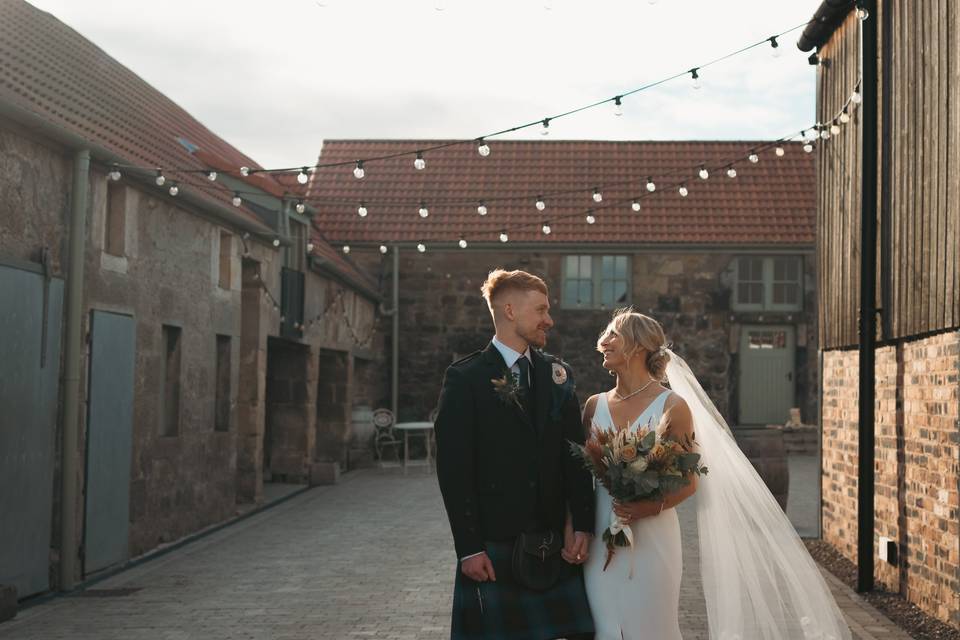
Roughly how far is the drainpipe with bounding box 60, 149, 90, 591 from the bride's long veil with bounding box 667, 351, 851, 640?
244 inches

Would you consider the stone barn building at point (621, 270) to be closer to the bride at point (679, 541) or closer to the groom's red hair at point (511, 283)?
the bride at point (679, 541)

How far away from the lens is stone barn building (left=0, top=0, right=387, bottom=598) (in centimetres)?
964

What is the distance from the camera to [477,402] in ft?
15.4

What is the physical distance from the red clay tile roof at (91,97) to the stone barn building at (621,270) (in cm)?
864

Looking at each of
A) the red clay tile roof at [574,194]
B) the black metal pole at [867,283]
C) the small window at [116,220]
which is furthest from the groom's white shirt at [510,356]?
the red clay tile roof at [574,194]

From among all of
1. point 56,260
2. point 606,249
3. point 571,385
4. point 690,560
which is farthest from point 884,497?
point 606,249

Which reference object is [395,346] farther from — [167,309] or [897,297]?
[897,297]

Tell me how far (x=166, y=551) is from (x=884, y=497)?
677cm

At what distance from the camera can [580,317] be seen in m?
27.0

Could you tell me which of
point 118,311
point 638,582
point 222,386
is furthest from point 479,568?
point 222,386

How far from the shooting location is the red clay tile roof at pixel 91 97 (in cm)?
1133

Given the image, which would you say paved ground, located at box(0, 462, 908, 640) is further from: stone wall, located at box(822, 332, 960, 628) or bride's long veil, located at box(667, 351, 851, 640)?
bride's long veil, located at box(667, 351, 851, 640)

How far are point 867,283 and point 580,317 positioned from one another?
17.0m

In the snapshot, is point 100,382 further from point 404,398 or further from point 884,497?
point 404,398
